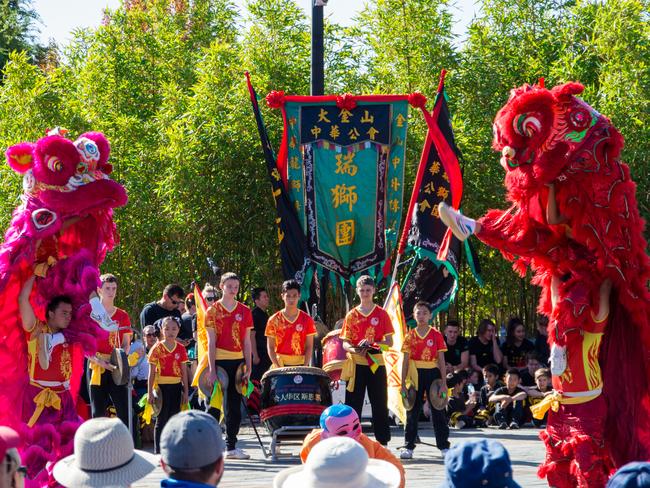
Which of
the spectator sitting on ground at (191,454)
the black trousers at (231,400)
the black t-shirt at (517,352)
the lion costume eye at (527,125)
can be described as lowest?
the black t-shirt at (517,352)

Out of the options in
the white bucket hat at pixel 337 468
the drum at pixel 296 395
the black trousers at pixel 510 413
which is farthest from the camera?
the black trousers at pixel 510 413

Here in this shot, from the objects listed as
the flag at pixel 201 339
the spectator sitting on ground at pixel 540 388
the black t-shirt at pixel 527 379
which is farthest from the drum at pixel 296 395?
the black t-shirt at pixel 527 379

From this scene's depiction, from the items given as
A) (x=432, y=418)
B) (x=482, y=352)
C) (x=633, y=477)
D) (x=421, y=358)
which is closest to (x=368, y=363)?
(x=421, y=358)

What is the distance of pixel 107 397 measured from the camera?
33.3 ft

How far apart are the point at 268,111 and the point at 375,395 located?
5.90 metres

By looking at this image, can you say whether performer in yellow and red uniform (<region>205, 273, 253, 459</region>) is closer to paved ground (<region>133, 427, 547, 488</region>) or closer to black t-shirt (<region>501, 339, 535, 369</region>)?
paved ground (<region>133, 427, 547, 488</region>)

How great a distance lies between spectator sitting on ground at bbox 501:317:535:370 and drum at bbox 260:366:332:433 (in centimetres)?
448

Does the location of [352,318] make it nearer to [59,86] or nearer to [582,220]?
[582,220]

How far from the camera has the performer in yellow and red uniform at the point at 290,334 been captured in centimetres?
1059

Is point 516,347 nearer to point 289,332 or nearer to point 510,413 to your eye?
point 510,413

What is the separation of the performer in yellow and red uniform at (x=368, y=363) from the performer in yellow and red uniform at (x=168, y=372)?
56.1 inches

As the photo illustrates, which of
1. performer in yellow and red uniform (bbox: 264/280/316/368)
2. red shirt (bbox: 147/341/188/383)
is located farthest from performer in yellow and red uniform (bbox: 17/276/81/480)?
performer in yellow and red uniform (bbox: 264/280/316/368)

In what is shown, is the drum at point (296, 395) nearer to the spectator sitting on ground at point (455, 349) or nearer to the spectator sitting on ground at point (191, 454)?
the spectator sitting on ground at point (455, 349)

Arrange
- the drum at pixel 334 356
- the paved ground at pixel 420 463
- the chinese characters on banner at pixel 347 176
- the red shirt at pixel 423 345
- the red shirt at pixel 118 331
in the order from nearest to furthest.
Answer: the paved ground at pixel 420 463 < the red shirt at pixel 118 331 < the red shirt at pixel 423 345 < the drum at pixel 334 356 < the chinese characters on banner at pixel 347 176
